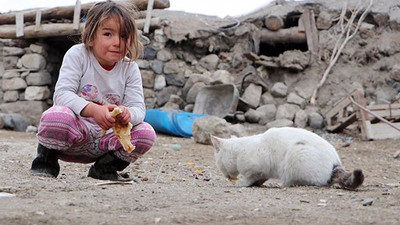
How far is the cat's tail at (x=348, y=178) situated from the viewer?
3.36 meters

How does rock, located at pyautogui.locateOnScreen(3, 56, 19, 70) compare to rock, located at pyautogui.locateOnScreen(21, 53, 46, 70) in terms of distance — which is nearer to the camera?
rock, located at pyautogui.locateOnScreen(21, 53, 46, 70)

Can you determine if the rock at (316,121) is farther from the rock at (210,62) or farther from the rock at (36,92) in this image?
the rock at (36,92)

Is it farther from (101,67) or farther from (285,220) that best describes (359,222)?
(101,67)

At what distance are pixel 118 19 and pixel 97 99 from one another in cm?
57

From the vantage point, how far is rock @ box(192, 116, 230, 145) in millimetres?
8266

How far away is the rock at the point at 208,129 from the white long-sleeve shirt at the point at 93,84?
14.8 feet

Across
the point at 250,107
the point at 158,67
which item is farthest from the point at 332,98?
the point at 158,67

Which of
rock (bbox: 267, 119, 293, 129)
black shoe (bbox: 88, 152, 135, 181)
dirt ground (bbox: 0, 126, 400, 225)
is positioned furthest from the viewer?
rock (bbox: 267, 119, 293, 129)

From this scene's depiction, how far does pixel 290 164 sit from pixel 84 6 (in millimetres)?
8022

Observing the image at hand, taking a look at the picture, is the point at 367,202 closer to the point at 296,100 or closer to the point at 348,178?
the point at 348,178

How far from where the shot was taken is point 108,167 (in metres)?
3.88

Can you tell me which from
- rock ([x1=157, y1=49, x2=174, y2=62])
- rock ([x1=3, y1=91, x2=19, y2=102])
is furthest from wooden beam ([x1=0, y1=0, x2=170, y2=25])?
rock ([x1=3, y1=91, x2=19, y2=102])

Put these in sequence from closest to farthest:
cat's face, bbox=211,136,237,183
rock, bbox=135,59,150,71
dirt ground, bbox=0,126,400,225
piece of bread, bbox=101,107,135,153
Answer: dirt ground, bbox=0,126,400,225, piece of bread, bbox=101,107,135,153, cat's face, bbox=211,136,237,183, rock, bbox=135,59,150,71

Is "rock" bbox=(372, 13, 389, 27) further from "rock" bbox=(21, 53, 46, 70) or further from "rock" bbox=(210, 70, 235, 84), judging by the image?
"rock" bbox=(21, 53, 46, 70)
